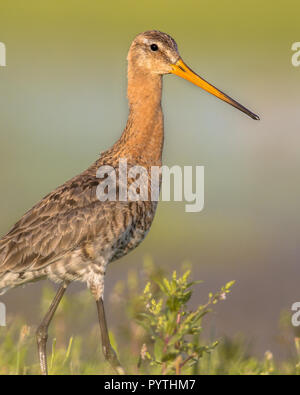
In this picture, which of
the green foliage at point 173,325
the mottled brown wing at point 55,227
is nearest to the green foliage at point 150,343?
the green foliage at point 173,325

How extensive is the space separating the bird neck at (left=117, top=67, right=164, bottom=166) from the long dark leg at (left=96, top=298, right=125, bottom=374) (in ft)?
3.93

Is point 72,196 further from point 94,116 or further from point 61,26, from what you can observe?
point 61,26

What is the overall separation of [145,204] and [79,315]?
1.10 m

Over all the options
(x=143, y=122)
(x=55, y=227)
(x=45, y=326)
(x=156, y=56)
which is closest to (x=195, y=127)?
(x=156, y=56)

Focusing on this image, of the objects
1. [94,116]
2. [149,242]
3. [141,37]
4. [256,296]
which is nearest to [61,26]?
[94,116]

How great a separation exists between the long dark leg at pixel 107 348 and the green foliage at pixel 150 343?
101mm

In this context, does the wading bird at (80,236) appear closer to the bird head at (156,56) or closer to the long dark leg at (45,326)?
the long dark leg at (45,326)

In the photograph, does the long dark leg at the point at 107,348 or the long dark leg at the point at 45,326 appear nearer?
the long dark leg at the point at 107,348

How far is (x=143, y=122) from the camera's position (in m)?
7.66

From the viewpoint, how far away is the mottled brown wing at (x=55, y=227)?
7051mm

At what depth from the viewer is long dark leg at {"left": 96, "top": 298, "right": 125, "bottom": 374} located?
692 cm

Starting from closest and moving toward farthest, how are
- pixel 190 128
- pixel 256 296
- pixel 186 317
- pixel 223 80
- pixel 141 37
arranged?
1. pixel 186 317
2. pixel 141 37
3. pixel 256 296
4. pixel 190 128
5. pixel 223 80

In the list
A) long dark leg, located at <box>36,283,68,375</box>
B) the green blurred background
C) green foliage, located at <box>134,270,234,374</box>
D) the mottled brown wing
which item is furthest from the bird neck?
the green blurred background
